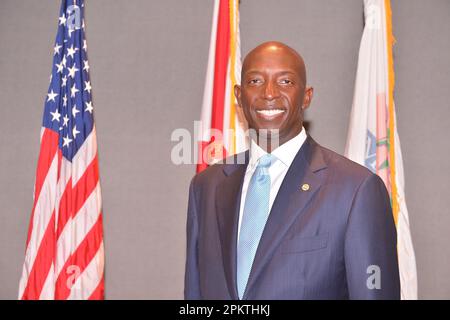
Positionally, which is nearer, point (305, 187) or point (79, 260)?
point (305, 187)

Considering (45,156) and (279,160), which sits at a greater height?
(45,156)

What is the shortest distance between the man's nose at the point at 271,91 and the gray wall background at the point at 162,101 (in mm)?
2258

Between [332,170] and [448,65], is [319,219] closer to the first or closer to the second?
[332,170]

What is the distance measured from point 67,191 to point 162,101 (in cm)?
98

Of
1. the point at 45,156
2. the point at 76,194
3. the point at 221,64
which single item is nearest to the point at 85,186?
the point at 76,194

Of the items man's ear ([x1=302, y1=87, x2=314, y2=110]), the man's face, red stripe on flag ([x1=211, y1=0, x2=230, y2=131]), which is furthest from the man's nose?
red stripe on flag ([x1=211, y1=0, x2=230, y2=131])

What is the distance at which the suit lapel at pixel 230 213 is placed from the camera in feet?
5.07

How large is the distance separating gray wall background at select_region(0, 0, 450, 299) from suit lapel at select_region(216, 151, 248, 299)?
2.16 m

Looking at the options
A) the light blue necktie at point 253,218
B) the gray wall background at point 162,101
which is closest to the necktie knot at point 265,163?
the light blue necktie at point 253,218

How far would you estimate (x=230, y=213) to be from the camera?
166cm

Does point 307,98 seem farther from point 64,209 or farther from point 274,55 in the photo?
point 64,209

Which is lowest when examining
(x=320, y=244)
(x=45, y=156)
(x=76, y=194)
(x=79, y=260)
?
(x=320, y=244)

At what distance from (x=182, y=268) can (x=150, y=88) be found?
1320mm
